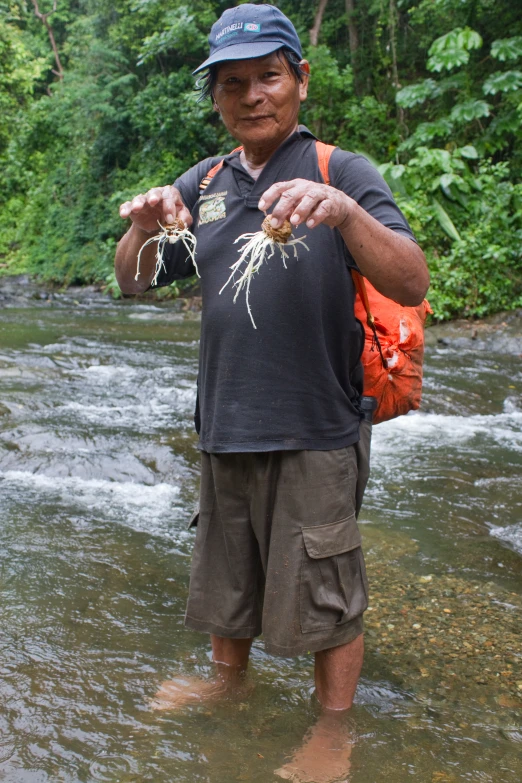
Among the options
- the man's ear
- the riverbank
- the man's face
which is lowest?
the riverbank

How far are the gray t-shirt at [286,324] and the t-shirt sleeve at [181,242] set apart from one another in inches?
5.0

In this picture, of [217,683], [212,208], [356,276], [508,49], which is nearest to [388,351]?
[356,276]

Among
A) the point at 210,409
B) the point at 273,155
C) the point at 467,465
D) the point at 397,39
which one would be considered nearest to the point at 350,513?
the point at 210,409

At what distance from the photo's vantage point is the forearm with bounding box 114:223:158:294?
2.23m

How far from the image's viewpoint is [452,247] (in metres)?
12.3

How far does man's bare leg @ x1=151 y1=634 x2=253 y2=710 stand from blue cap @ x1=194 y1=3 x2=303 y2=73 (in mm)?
1710

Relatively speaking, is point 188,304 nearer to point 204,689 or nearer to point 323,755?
point 204,689

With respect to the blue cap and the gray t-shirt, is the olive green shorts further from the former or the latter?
the blue cap

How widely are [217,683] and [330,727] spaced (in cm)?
45

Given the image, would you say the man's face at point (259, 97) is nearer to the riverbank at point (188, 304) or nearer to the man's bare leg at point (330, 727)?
the man's bare leg at point (330, 727)

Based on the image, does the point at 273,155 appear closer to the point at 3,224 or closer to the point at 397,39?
the point at 397,39

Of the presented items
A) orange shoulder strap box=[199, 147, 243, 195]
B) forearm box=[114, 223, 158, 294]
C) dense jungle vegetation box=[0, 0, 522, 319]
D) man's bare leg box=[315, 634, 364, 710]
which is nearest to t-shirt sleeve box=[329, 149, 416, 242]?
orange shoulder strap box=[199, 147, 243, 195]

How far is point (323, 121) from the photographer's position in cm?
1684

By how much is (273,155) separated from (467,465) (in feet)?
12.9
